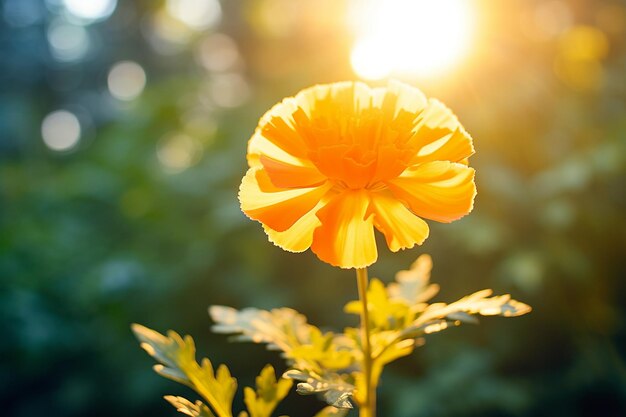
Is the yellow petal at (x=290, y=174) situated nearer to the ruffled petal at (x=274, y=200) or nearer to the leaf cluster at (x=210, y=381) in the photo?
the ruffled petal at (x=274, y=200)

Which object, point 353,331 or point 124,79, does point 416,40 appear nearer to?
point 353,331

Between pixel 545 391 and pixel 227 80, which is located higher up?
pixel 227 80

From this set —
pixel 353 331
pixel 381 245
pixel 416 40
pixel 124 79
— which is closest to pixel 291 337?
pixel 353 331

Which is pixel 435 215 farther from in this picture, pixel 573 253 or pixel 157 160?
pixel 157 160

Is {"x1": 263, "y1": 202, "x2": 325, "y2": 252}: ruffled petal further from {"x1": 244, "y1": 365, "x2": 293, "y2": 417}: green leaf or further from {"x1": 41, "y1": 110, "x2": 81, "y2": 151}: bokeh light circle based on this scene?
{"x1": 41, "y1": 110, "x2": 81, "y2": 151}: bokeh light circle

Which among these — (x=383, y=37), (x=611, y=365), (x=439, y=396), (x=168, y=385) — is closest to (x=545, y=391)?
(x=611, y=365)

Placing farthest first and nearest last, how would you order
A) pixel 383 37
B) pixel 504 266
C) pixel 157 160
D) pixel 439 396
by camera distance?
pixel 157 160 < pixel 383 37 < pixel 504 266 < pixel 439 396

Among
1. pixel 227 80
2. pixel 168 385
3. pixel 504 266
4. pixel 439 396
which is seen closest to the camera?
pixel 439 396
